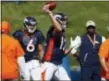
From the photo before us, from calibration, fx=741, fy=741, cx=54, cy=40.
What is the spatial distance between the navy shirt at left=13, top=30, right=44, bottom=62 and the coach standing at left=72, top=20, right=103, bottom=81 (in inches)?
34.1

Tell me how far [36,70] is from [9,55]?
43.2 inches

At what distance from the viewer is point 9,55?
13.0 m

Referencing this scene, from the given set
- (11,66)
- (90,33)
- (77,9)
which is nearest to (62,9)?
(77,9)

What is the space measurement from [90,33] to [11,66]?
2.31 meters

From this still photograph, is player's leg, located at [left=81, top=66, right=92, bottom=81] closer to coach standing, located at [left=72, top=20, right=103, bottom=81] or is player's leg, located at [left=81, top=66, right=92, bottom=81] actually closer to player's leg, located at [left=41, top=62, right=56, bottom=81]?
coach standing, located at [left=72, top=20, right=103, bottom=81]

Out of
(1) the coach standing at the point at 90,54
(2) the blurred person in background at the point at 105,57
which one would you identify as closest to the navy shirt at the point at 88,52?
(1) the coach standing at the point at 90,54

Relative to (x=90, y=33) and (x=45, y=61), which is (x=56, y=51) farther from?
(x=90, y=33)

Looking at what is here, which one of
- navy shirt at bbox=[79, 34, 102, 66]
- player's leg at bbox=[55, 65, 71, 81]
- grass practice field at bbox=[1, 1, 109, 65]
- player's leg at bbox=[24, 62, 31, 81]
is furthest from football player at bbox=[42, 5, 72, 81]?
grass practice field at bbox=[1, 1, 109, 65]

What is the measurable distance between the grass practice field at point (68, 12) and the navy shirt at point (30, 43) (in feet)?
39.1

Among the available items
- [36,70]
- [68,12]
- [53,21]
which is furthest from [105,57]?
[68,12]

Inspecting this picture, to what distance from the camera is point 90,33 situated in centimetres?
1478

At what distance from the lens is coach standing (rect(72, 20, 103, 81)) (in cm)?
1469

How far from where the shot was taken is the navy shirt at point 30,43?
14109 mm

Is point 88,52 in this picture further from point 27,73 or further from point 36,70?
point 27,73
